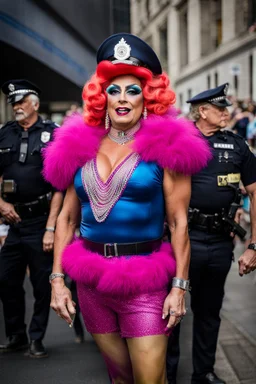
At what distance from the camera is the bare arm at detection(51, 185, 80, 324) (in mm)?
2912

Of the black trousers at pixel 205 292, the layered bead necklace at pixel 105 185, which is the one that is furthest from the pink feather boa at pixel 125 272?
the black trousers at pixel 205 292

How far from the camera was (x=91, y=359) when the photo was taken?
4.73 meters

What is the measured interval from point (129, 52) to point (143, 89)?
0.67ft

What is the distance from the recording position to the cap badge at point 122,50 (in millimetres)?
2898

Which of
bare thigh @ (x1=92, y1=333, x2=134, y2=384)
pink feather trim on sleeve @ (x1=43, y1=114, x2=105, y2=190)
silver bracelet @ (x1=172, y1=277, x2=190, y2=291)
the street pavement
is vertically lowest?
the street pavement

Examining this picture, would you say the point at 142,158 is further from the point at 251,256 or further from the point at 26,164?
the point at 26,164

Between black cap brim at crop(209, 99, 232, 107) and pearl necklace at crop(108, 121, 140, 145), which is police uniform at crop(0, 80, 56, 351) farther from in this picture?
pearl necklace at crop(108, 121, 140, 145)

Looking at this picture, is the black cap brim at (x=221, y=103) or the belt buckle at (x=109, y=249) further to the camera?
the black cap brim at (x=221, y=103)

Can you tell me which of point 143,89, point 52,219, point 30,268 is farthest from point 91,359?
point 143,89

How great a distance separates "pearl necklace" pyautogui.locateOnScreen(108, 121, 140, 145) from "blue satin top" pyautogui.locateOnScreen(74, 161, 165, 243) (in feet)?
0.68

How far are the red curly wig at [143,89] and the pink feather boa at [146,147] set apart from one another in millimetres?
74

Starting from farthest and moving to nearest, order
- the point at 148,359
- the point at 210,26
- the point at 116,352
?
the point at 210,26 → the point at 116,352 → the point at 148,359

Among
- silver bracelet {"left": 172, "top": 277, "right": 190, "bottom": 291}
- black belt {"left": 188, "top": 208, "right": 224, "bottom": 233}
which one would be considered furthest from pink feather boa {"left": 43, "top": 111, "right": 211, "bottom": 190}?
black belt {"left": 188, "top": 208, "right": 224, "bottom": 233}

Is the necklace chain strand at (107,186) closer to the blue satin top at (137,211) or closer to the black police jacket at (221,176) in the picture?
the blue satin top at (137,211)
